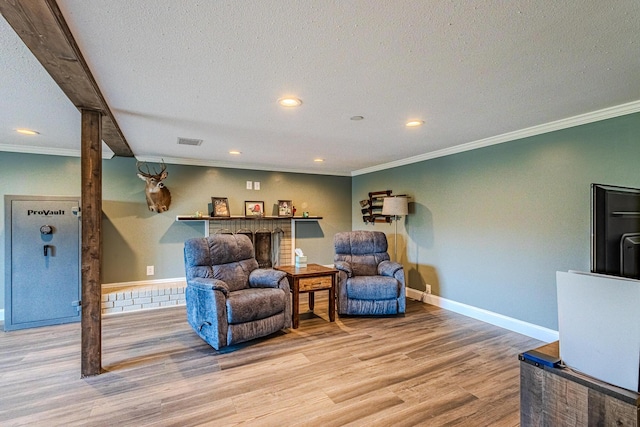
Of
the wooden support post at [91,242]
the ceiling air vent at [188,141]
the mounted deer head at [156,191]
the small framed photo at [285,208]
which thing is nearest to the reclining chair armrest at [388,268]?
the small framed photo at [285,208]

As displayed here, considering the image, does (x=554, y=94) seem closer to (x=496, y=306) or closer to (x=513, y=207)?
(x=513, y=207)

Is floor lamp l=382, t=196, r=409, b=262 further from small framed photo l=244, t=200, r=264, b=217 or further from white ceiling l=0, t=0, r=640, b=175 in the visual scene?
small framed photo l=244, t=200, r=264, b=217

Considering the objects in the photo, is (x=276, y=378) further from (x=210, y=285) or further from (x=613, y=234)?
(x=613, y=234)

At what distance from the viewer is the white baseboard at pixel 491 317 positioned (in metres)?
3.26

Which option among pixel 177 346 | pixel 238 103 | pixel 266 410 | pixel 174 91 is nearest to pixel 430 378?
pixel 266 410

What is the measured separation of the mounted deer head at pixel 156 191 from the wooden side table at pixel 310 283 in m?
2.23

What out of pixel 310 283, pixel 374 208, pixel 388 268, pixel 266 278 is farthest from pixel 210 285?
pixel 374 208

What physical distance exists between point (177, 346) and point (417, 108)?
3188 millimetres

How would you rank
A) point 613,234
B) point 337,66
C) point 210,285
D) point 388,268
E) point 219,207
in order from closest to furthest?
point 613,234
point 337,66
point 210,285
point 388,268
point 219,207

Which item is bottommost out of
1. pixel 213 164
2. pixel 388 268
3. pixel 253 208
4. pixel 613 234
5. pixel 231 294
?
pixel 231 294

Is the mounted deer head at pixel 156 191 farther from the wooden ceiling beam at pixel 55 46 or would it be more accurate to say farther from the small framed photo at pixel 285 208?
the wooden ceiling beam at pixel 55 46

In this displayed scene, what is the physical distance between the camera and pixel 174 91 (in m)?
2.33

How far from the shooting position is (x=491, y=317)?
377 centimetres

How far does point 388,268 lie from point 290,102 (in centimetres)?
258
